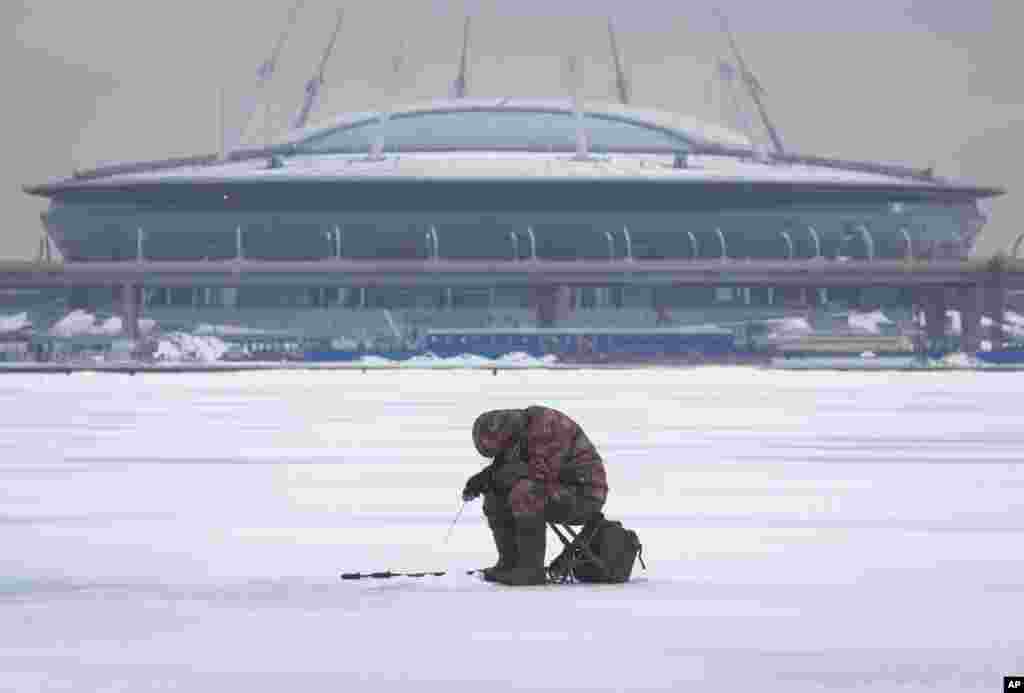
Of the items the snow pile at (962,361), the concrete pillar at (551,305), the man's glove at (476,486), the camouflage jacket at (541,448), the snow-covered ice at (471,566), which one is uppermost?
the concrete pillar at (551,305)

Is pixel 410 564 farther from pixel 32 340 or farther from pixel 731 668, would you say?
pixel 32 340

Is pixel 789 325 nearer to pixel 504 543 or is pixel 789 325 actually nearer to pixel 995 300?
pixel 995 300

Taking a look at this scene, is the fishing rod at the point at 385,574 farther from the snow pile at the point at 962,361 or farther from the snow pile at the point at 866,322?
the snow pile at the point at 866,322

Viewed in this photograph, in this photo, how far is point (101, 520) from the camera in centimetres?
3092

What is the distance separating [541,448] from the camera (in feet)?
75.9

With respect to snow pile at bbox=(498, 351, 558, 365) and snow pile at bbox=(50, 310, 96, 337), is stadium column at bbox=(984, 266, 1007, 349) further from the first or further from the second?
snow pile at bbox=(50, 310, 96, 337)

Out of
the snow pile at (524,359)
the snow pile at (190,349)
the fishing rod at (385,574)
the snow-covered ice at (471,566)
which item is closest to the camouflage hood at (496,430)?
the snow-covered ice at (471,566)

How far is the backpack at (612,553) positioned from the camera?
932 inches

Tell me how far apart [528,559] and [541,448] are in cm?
110

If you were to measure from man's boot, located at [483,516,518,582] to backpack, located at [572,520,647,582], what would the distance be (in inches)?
24.3

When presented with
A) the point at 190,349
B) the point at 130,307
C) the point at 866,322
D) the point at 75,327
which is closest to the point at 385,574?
the point at 190,349

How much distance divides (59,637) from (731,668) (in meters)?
5.31

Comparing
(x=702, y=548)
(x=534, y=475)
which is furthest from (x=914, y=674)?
(x=702, y=548)

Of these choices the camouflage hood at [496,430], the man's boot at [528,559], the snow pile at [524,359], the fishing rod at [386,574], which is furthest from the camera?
the snow pile at [524,359]
